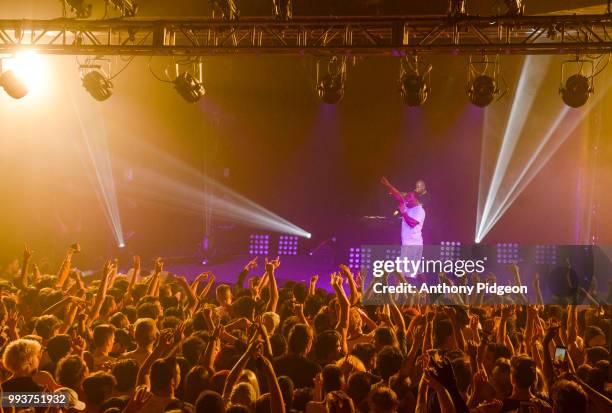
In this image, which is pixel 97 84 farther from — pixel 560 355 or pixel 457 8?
pixel 560 355

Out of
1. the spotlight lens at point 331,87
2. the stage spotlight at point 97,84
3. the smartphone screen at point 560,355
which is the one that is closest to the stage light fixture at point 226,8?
the spotlight lens at point 331,87

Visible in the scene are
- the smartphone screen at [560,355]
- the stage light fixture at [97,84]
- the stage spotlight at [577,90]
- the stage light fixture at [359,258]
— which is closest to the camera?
the smartphone screen at [560,355]

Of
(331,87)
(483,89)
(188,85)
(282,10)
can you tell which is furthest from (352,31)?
(188,85)

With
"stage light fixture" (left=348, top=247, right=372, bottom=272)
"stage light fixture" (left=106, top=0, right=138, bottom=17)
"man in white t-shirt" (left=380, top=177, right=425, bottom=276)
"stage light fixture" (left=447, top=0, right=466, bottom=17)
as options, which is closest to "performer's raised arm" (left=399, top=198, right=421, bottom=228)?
"man in white t-shirt" (left=380, top=177, right=425, bottom=276)

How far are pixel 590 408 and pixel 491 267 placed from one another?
878cm

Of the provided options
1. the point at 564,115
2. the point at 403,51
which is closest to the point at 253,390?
the point at 403,51

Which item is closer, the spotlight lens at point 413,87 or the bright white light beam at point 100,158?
the spotlight lens at point 413,87

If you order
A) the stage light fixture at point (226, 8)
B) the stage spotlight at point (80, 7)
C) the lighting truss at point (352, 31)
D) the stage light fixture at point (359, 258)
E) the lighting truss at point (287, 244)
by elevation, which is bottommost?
the stage light fixture at point (359, 258)

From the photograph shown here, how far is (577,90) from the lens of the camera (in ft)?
21.7

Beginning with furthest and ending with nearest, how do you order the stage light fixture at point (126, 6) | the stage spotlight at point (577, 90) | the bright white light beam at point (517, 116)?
the bright white light beam at point (517, 116), the stage light fixture at point (126, 6), the stage spotlight at point (577, 90)

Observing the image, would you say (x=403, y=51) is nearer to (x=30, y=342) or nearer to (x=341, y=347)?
(x=341, y=347)

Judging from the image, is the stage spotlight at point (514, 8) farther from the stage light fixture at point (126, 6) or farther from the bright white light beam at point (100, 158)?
the bright white light beam at point (100, 158)

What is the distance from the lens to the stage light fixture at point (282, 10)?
262 inches

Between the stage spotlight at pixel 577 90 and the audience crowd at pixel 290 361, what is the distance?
9.61ft
